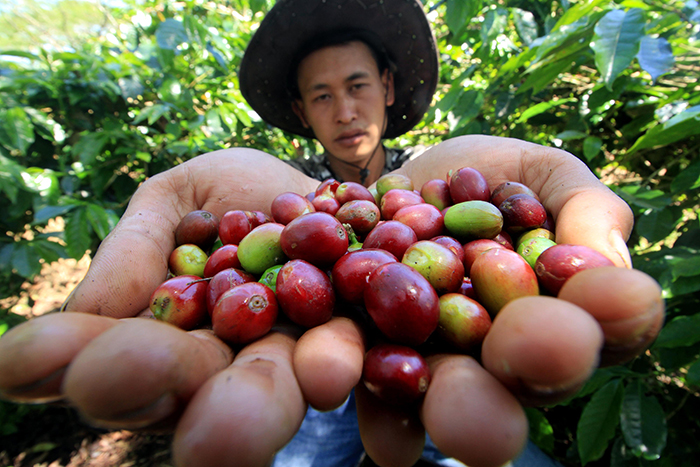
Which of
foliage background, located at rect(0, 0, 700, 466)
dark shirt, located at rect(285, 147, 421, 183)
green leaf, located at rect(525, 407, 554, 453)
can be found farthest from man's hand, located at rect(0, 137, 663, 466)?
dark shirt, located at rect(285, 147, 421, 183)

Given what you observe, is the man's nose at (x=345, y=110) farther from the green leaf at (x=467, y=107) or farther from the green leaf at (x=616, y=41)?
the green leaf at (x=616, y=41)

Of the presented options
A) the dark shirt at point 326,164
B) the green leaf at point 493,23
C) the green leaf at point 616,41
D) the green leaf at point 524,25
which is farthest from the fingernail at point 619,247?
the dark shirt at point 326,164

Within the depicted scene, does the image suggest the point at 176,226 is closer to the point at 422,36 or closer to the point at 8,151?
the point at 8,151

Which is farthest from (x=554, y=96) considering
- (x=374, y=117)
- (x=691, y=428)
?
(x=691, y=428)

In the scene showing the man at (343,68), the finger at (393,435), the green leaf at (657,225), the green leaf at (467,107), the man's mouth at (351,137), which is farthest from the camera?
the man's mouth at (351,137)

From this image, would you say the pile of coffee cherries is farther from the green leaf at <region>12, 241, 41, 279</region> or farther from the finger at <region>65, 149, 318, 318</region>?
the green leaf at <region>12, 241, 41, 279</region>

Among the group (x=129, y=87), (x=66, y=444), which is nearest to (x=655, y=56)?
(x=129, y=87)

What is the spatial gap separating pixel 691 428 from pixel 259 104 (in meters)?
4.10

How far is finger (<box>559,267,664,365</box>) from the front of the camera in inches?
30.3

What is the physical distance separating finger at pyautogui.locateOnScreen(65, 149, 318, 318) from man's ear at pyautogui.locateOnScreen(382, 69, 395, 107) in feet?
4.00

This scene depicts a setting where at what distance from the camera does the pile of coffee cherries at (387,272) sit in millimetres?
1024

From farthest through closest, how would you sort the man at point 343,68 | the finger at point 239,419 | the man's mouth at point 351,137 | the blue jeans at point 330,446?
the man's mouth at point 351,137
the man at point 343,68
the blue jeans at point 330,446
the finger at point 239,419

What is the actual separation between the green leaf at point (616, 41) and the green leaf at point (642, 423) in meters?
1.65

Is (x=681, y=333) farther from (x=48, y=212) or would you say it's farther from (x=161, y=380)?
(x=48, y=212)
